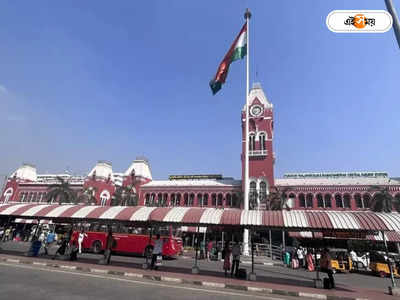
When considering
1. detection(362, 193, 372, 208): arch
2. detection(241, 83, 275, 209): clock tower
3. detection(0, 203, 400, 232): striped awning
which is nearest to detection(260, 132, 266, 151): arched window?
detection(241, 83, 275, 209): clock tower

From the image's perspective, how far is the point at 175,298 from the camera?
297 inches

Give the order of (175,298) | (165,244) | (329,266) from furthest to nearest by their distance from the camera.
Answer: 1. (165,244)
2. (329,266)
3. (175,298)

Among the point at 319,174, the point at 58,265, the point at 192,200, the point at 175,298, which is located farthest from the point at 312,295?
the point at 319,174

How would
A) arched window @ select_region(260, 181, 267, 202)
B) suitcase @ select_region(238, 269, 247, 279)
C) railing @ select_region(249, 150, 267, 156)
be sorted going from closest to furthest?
1. suitcase @ select_region(238, 269, 247, 279)
2. arched window @ select_region(260, 181, 267, 202)
3. railing @ select_region(249, 150, 267, 156)

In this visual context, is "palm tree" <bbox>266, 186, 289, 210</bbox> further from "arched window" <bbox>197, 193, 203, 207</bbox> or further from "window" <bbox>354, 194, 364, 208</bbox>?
"arched window" <bbox>197, 193, 203, 207</bbox>

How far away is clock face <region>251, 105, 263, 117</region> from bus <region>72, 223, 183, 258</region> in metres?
29.9

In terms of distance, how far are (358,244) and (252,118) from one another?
25332 millimetres

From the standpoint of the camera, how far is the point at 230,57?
22984mm

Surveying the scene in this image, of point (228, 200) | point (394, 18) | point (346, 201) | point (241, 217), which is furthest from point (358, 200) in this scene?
point (394, 18)

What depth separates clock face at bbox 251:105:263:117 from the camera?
43.7m

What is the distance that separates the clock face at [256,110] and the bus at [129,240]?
29915mm

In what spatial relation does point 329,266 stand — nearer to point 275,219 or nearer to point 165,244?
point 275,219

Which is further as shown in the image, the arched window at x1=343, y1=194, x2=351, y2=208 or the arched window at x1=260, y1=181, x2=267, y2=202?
the arched window at x1=260, y1=181, x2=267, y2=202

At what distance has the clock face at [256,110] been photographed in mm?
43688
